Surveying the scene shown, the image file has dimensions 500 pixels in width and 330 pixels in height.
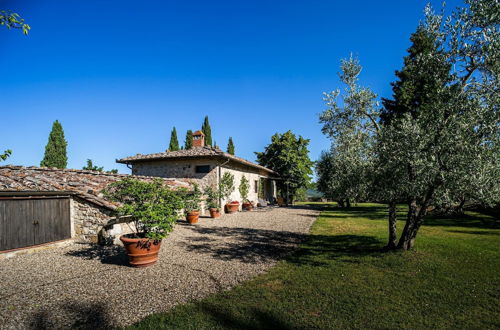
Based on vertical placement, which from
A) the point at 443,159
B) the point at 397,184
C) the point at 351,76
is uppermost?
the point at 351,76

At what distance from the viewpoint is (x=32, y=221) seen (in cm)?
784

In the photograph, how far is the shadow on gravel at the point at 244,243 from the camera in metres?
7.38

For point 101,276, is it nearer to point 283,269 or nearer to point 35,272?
point 35,272

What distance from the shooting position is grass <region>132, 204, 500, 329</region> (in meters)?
3.71

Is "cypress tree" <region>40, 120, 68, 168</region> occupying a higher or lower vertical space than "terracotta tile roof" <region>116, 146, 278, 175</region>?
higher

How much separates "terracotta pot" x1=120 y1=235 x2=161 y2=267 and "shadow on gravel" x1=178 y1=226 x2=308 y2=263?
1.83m

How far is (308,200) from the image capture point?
3969 centimetres

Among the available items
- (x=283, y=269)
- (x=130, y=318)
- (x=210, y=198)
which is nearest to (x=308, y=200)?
(x=210, y=198)

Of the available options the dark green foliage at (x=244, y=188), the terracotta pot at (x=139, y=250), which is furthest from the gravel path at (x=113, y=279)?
the dark green foliage at (x=244, y=188)

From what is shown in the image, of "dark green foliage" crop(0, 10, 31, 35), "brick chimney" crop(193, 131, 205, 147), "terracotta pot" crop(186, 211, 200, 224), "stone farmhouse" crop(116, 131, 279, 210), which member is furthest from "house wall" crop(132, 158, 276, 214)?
"dark green foliage" crop(0, 10, 31, 35)

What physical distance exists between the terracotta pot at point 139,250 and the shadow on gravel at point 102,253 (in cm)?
57

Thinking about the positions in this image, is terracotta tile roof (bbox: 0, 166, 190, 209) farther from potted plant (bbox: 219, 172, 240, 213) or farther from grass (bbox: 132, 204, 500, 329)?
potted plant (bbox: 219, 172, 240, 213)

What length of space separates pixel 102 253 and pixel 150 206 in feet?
10.1

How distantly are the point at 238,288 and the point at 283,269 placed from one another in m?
1.54
